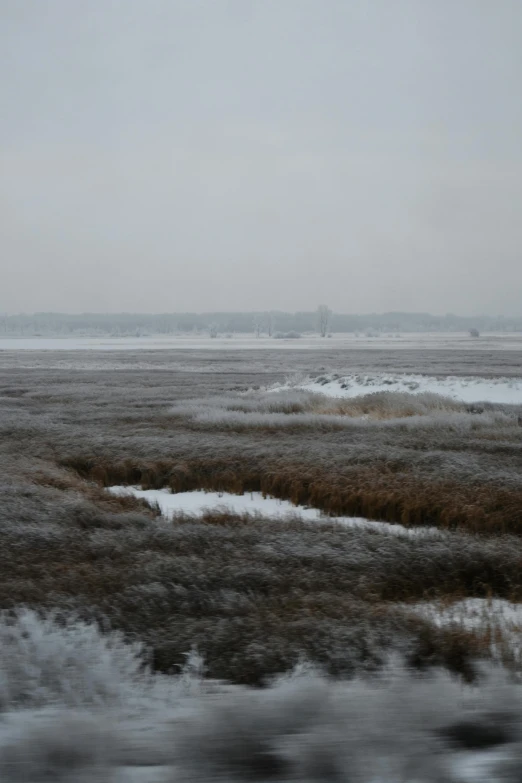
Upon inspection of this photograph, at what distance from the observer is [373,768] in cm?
255

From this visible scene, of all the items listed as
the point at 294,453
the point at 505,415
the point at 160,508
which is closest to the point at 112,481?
the point at 160,508

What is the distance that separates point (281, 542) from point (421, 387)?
2345cm

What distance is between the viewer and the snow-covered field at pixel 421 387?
1057 inches

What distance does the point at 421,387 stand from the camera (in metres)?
29.5

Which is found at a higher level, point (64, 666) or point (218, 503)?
point (64, 666)

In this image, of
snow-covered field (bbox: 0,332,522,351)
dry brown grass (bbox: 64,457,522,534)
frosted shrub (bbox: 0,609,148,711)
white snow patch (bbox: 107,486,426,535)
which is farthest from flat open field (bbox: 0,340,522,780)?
snow-covered field (bbox: 0,332,522,351)

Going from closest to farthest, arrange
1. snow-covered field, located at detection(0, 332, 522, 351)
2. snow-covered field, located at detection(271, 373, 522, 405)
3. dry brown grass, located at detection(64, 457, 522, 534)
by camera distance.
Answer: dry brown grass, located at detection(64, 457, 522, 534), snow-covered field, located at detection(271, 373, 522, 405), snow-covered field, located at detection(0, 332, 522, 351)

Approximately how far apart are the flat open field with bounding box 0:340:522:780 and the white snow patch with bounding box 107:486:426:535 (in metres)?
0.23

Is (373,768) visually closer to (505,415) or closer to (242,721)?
(242,721)

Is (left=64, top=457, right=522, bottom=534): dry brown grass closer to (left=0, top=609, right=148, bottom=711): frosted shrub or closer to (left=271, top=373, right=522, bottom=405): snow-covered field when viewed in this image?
(left=0, top=609, right=148, bottom=711): frosted shrub

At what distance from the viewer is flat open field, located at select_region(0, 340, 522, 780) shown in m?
4.61

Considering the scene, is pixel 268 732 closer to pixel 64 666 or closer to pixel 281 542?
pixel 64 666

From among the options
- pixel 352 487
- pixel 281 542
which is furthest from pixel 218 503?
pixel 281 542

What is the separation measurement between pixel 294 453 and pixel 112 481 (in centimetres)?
435
